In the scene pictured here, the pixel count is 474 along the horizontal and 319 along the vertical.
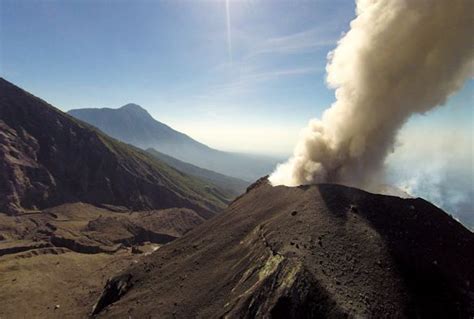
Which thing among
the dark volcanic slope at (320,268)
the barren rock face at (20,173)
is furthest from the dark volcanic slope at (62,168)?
the dark volcanic slope at (320,268)

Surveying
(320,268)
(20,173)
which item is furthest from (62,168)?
(320,268)

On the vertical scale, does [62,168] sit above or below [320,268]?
below

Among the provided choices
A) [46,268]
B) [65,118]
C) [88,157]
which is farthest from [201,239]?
[65,118]

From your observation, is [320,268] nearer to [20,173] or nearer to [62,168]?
[20,173]

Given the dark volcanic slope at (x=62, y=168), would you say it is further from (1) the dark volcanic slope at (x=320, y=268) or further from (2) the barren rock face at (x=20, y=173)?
(1) the dark volcanic slope at (x=320, y=268)

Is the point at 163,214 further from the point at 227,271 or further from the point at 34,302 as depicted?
the point at 227,271
